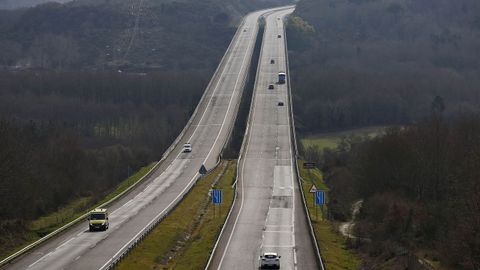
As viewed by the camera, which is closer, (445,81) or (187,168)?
(187,168)

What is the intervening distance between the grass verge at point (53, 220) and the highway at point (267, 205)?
12586mm

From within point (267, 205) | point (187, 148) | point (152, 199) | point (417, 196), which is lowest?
point (267, 205)

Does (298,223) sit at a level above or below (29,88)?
below

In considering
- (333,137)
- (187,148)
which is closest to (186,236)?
(187,148)

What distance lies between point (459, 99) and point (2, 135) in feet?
395

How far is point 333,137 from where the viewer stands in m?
169

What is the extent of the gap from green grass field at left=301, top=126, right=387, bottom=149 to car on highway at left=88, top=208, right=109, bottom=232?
295 ft

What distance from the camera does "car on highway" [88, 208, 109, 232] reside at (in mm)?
66125

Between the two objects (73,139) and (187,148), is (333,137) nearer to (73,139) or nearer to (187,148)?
(187,148)

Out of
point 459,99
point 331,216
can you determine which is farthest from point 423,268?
point 459,99

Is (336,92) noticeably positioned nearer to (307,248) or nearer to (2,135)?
(2,135)

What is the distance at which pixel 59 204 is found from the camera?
87875 mm

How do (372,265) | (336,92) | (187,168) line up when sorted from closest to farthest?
(372,265) < (187,168) < (336,92)

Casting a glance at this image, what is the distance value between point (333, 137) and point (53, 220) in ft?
324
